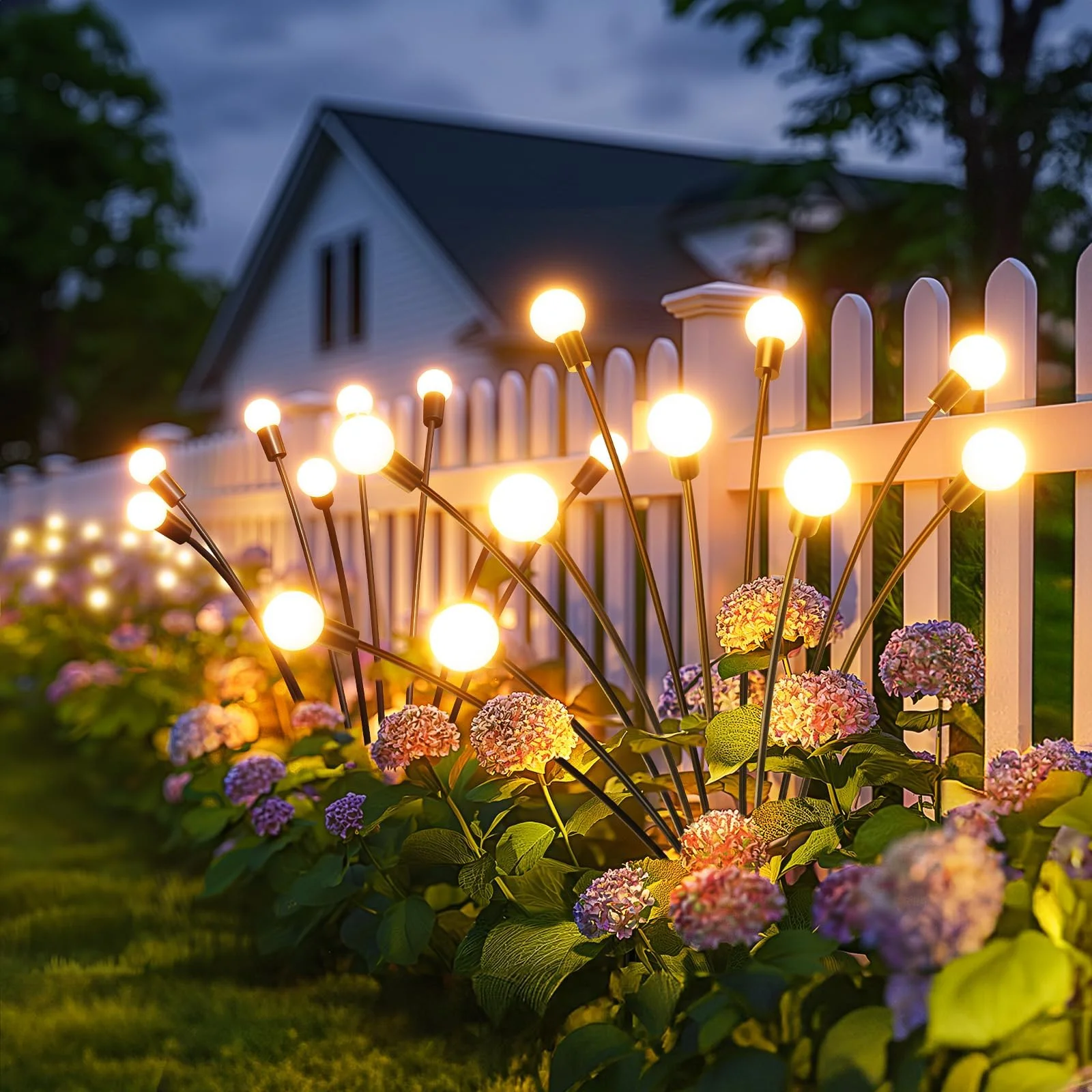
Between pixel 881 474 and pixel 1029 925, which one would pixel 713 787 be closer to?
pixel 881 474

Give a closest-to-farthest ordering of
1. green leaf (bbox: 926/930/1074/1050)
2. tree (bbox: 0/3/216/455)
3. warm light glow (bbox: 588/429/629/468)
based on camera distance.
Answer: green leaf (bbox: 926/930/1074/1050), warm light glow (bbox: 588/429/629/468), tree (bbox: 0/3/216/455)

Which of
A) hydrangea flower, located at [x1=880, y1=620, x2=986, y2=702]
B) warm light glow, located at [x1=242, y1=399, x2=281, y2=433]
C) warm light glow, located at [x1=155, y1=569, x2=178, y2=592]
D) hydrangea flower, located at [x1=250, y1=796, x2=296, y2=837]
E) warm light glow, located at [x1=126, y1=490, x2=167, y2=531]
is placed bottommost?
hydrangea flower, located at [x1=250, y1=796, x2=296, y2=837]

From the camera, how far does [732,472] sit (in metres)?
3.08

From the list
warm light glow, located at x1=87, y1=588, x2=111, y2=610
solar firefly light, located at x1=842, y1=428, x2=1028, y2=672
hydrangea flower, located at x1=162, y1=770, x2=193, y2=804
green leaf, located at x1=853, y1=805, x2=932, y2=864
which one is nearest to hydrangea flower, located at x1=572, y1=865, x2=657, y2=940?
green leaf, located at x1=853, y1=805, x2=932, y2=864

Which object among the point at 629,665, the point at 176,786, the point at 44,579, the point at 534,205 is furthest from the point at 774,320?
the point at 534,205

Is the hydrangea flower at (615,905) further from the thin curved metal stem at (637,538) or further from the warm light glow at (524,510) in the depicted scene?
the warm light glow at (524,510)

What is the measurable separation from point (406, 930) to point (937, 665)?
108 cm

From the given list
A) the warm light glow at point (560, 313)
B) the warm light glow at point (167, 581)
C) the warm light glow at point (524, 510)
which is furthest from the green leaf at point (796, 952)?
the warm light glow at point (167, 581)

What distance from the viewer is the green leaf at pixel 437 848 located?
2.24 m

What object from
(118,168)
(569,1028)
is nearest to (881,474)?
(569,1028)

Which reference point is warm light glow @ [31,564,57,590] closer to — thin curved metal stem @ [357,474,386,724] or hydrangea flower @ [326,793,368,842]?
thin curved metal stem @ [357,474,386,724]

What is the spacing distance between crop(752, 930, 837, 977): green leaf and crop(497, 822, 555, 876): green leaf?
52 centimetres

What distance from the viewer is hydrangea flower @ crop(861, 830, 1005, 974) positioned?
129cm

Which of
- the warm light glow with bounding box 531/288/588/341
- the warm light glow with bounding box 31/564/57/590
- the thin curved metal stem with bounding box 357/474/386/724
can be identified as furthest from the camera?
the warm light glow with bounding box 31/564/57/590
